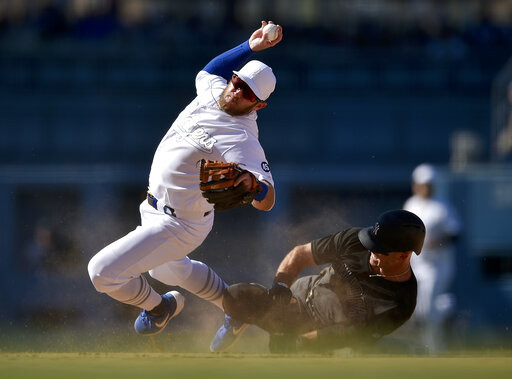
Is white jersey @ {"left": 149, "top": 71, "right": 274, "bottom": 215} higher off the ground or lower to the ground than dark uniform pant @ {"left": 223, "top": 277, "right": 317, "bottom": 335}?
higher

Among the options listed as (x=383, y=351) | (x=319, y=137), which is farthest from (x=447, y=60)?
(x=383, y=351)

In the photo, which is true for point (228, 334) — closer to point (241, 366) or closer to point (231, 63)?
point (241, 366)

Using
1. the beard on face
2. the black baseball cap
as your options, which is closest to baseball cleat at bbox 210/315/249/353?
the black baseball cap

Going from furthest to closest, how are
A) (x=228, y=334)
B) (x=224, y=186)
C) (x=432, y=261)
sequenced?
(x=432, y=261) → (x=228, y=334) → (x=224, y=186)

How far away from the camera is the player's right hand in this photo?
527cm

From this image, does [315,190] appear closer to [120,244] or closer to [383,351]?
[383,351]

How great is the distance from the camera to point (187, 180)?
5.11m

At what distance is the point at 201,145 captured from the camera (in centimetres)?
506

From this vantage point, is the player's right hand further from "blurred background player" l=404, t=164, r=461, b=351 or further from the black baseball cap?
"blurred background player" l=404, t=164, r=461, b=351

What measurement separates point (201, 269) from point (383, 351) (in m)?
1.62

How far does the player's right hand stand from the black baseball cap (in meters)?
0.54

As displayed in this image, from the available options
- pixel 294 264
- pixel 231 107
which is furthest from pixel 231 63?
pixel 294 264

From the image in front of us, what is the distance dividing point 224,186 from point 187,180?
0.46 m

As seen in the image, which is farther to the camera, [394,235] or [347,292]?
[347,292]
